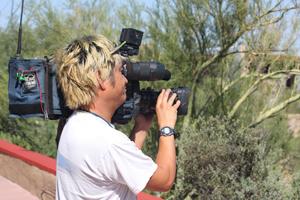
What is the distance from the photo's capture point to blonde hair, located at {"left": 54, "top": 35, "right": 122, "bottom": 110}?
1.60m

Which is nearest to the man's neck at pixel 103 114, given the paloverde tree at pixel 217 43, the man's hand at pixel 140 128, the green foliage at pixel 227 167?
the man's hand at pixel 140 128

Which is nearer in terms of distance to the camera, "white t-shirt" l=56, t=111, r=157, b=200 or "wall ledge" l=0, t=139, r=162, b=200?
"white t-shirt" l=56, t=111, r=157, b=200

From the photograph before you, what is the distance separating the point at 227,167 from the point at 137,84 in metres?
2.88

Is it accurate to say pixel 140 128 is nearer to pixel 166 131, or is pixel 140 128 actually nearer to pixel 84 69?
pixel 166 131

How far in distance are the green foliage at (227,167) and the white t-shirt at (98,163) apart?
110 inches

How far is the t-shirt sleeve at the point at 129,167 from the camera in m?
1.52

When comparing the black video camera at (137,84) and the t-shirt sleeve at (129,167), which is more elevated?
the black video camera at (137,84)

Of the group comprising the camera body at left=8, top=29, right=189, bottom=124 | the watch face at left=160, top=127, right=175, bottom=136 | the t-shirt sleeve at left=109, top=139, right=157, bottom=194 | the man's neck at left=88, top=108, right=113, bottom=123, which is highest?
the camera body at left=8, top=29, right=189, bottom=124

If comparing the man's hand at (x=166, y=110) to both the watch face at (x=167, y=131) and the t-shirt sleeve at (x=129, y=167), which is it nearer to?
the watch face at (x=167, y=131)

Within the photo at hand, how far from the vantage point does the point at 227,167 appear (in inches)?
183

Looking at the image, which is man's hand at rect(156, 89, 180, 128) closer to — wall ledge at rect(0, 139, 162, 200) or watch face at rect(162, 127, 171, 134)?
watch face at rect(162, 127, 171, 134)

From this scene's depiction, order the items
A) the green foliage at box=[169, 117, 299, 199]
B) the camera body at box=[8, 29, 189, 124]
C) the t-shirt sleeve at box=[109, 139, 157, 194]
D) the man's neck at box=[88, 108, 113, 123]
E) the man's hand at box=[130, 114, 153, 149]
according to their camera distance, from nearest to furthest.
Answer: the t-shirt sleeve at box=[109, 139, 157, 194]
the man's neck at box=[88, 108, 113, 123]
the camera body at box=[8, 29, 189, 124]
the man's hand at box=[130, 114, 153, 149]
the green foliage at box=[169, 117, 299, 199]

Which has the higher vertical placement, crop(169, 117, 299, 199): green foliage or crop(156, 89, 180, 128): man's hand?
crop(156, 89, 180, 128): man's hand

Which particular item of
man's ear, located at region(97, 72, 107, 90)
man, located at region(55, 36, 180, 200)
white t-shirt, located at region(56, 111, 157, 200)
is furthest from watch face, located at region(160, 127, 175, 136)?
man's ear, located at region(97, 72, 107, 90)
